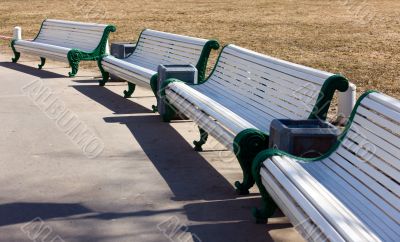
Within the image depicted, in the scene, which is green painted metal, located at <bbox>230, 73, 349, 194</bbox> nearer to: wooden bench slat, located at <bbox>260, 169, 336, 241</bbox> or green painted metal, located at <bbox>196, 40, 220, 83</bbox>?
Answer: wooden bench slat, located at <bbox>260, 169, 336, 241</bbox>

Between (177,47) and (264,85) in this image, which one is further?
(177,47)

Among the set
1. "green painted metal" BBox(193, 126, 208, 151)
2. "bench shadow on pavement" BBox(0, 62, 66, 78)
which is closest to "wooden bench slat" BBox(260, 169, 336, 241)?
"green painted metal" BBox(193, 126, 208, 151)

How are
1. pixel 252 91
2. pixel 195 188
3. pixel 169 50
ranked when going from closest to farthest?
pixel 195 188
pixel 252 91
pixel 169 50

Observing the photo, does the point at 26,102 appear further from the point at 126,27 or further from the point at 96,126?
the point at 126,27

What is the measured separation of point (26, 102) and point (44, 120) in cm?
148

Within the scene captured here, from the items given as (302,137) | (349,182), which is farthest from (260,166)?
(349,182)

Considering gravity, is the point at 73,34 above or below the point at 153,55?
below

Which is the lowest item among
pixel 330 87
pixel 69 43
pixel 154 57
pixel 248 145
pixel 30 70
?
pixel 30 70

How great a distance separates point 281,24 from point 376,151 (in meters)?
20.8

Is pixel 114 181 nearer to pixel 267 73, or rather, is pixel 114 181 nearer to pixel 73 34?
pixel 267 73

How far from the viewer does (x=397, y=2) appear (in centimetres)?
3438

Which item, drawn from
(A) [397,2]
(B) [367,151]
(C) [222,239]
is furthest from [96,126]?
(A) [397,2]

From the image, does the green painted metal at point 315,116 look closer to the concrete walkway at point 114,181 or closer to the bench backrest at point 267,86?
the bench backrest at point 267,86

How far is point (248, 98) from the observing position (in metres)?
7.90
